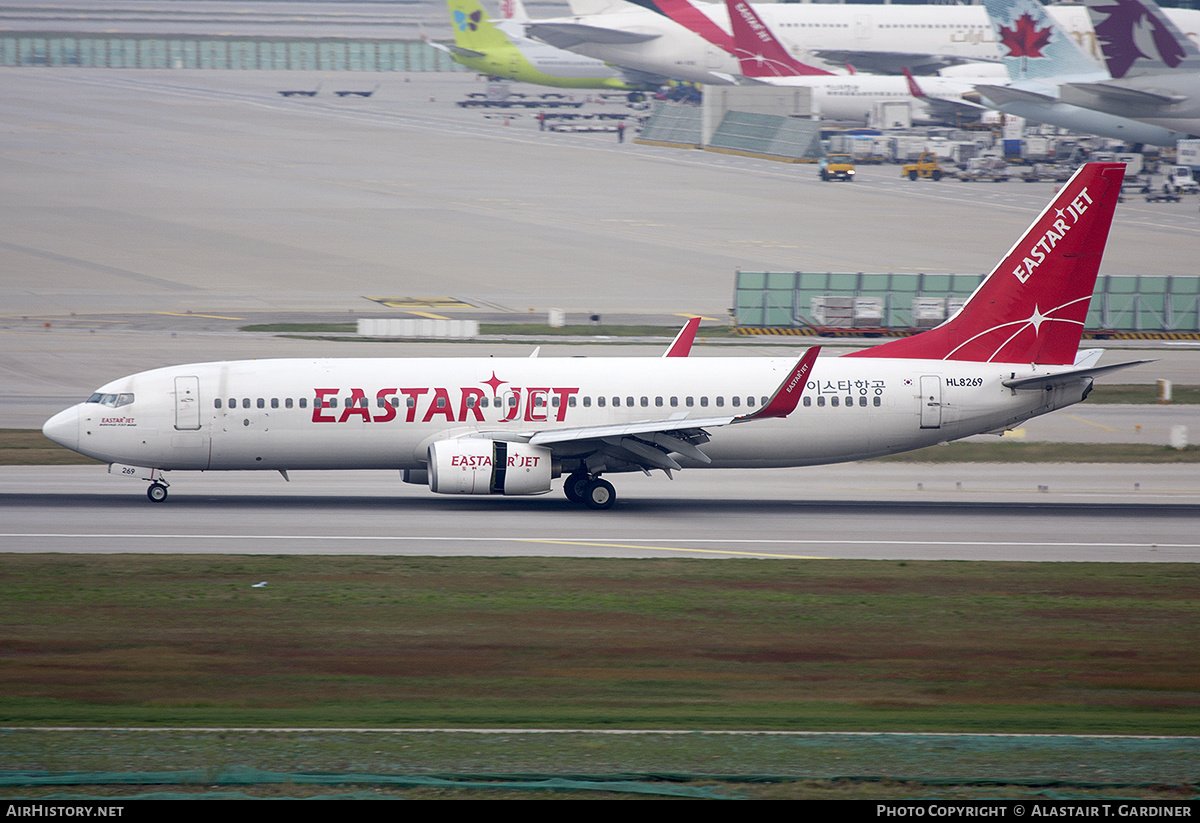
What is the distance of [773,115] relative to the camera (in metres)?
139

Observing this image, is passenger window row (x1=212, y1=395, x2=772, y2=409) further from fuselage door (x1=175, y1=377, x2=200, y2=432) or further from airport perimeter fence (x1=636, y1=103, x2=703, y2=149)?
airport perimeter fence (x1=636, y1=103, x2=703, y2=149)

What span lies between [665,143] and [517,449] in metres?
109

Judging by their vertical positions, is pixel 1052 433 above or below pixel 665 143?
below

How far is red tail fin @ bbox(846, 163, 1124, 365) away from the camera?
39.3m

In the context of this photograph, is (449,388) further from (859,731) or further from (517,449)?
(859,731)

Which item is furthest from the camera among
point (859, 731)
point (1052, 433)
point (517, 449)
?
point (1052, 433)

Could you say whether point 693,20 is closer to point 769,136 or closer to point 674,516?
point 769,136

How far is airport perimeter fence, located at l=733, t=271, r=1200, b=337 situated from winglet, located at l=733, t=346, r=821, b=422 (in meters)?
32.0

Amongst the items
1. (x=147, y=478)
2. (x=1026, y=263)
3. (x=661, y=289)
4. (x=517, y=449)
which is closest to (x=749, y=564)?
(x=517, y=449)

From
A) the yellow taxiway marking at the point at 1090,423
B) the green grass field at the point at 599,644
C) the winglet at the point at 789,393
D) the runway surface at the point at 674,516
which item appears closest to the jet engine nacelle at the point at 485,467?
the runway surface at the point at 674,516

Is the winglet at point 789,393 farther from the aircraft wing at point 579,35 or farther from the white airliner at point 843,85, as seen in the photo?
the aircraft wing at point 579,35

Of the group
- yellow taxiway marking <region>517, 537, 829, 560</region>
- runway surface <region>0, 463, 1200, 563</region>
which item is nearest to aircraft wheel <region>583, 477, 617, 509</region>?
runway surface <region>0, 463, 1200, 563</region>

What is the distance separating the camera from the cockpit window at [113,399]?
36.3 m

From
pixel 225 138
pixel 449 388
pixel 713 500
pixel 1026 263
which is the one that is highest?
pixel 225 138
